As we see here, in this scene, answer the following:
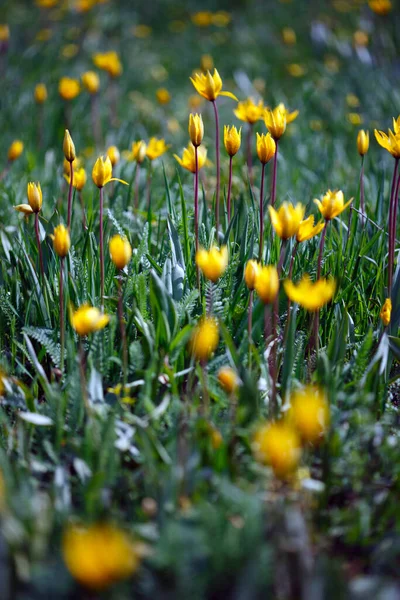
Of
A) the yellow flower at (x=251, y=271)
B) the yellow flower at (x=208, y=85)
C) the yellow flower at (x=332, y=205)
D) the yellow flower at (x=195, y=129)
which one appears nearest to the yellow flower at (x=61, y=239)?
the yellow flower at (x=251, y=271)

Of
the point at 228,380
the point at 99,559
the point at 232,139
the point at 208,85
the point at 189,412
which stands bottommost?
the point at 189,412

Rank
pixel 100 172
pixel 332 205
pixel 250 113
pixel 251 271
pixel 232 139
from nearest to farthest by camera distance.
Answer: pixel 251 271, pixel 332 205, pixel 100 172, pixel 232 139, pixel 250 113

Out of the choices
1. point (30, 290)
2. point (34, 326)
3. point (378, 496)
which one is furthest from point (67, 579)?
point (30, 290)

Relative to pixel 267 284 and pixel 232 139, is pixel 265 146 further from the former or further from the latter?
pixel 267 284

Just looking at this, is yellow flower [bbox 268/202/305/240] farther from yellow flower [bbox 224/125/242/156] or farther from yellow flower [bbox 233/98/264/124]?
yellow flower [bbox 233/98/264/124]

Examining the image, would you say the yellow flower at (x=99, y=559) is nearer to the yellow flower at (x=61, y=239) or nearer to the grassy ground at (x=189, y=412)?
the grassy ground at (x=189, y=412)

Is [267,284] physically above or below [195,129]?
below

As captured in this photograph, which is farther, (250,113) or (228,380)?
(250,113)

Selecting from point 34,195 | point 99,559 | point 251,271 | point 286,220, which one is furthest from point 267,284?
point 34,195

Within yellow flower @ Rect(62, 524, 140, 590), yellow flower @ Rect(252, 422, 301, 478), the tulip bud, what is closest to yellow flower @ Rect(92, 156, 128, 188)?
the tulip bud

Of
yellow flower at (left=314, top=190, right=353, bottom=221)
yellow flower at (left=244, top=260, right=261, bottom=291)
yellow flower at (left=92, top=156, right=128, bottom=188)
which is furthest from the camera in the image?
yellow flower at (left=92, top=156, right=128, bottom=188)

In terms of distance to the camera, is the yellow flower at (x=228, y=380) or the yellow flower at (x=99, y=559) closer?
the yellow flower at (x=99, y=559)

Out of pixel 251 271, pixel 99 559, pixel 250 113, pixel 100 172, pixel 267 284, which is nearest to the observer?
pixel 99 559
